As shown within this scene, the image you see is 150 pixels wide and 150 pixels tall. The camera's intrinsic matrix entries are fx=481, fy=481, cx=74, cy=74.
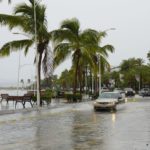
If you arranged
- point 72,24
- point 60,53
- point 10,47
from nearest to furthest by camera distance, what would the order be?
1. point 10,47
2. point 60,53
3. point 72,24

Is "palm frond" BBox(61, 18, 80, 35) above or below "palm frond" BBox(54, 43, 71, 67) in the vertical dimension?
above

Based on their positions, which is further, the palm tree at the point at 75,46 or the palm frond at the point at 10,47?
the palm tree at the point at 75,46

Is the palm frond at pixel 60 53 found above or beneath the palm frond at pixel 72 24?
beneath

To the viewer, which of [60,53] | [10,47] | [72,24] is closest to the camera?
[10,47]

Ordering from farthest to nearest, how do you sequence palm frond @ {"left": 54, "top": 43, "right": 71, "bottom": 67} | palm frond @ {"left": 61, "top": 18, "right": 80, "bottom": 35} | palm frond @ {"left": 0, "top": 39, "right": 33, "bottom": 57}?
palm frond @ {"left": 61, "top": 18, "right": 80, "bottom": 35}, palm frond @ {"left": 54, "top": 43, "right": 71, "bottom": 67}, palm frond @ {"left": 0, "top": 39, "right": 33, "bottom": 57}

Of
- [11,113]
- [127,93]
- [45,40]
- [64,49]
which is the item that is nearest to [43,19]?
[45,40]

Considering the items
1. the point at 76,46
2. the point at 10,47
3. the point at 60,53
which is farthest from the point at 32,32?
the point at 76,46

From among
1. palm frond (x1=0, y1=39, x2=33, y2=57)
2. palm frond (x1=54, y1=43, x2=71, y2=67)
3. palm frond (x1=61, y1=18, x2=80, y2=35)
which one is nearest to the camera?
palm frond (x1=0, y1=39, x2=33, y2=57)

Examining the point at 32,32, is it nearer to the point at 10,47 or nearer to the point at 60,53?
the point at 10,47

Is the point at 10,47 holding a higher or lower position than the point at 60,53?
lower

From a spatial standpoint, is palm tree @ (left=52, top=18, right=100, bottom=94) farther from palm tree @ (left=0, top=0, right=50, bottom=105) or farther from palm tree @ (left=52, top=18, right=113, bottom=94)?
palm tree @ (left=0, top=0, right=50, bottom=105)

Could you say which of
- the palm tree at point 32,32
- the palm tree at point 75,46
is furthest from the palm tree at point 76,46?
the palm tree at point 32,32

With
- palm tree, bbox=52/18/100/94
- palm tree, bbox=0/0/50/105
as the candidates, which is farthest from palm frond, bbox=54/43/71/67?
palm tree, bbox=0/0/50/105

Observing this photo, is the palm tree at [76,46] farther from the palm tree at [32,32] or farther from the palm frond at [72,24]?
the palm tree at [32,32]
